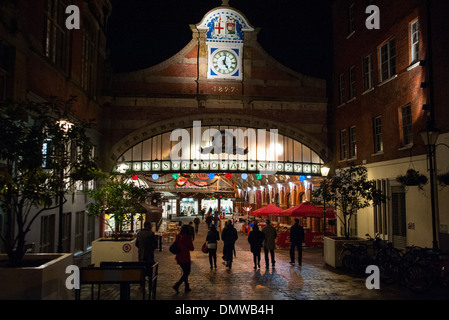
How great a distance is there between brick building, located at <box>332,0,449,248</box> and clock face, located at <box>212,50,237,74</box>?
624 cm

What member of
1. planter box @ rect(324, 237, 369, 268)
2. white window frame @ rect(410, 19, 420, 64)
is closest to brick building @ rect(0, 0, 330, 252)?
white window frame @ rect(410, 19, 420, 64)

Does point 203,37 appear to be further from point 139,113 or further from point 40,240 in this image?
point 40,240

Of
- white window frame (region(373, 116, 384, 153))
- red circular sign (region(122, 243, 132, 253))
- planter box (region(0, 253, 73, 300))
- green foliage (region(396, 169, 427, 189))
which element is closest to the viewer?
planter box (region(0, 253, 73, 300))

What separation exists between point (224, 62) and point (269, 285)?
53.2 feet

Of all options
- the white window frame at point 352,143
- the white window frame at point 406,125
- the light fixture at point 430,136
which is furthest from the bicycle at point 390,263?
the white window frame at point 352,143

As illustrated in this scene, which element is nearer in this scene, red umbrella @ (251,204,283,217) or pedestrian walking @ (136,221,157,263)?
pedestrian walking @ (136,221,157,263)

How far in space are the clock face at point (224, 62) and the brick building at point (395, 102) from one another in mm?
6236

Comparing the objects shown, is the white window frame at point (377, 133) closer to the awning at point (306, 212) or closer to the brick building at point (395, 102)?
the brick building at point (395, 102)

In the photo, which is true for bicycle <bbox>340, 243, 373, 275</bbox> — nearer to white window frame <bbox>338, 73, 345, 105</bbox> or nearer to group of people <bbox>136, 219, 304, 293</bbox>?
group of people <bbox>136, 219, 304, 293</bbox>

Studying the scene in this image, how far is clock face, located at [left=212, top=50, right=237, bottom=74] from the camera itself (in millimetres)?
24688

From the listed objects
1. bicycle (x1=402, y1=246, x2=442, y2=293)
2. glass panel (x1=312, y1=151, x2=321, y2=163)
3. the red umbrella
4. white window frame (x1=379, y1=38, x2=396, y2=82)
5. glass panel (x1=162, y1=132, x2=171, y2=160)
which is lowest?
bicycle (x1=402, y1=246, x2=442, y2=293)

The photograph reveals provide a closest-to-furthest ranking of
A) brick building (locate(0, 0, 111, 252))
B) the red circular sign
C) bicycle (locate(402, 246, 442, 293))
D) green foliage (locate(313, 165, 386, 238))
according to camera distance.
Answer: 1. bicycle (locate(402, 246, 442, 293))
2. brick building (locate(0, 0, 111, 252))
3. the red circular sign
4. green foliage (locate(313, 165, 386, 238))

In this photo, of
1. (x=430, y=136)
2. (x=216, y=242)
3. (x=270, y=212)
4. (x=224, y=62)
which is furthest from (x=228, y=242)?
(x=224, y=62)

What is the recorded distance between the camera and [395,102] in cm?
1683
